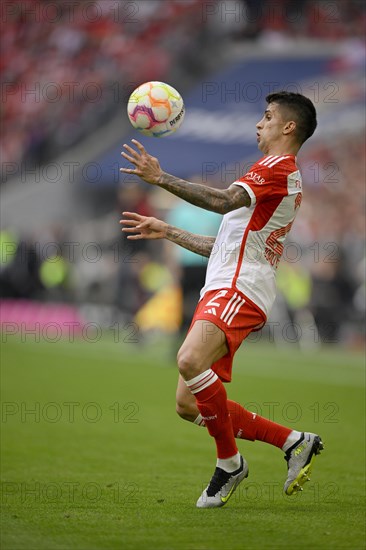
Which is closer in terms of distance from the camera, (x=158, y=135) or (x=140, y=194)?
(x=158, y=135)

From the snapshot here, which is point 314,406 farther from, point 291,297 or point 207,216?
point 291,297

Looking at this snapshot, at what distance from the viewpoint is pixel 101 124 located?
2208cm

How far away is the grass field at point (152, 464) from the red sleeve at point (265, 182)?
175cm

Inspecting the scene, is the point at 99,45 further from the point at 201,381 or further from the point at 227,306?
the point at 201,381

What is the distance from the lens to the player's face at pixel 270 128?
18.1 feet

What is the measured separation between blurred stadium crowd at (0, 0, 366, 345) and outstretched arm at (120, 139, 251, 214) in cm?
1400

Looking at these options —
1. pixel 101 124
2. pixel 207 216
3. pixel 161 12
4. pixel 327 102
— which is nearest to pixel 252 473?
pixel 207 216

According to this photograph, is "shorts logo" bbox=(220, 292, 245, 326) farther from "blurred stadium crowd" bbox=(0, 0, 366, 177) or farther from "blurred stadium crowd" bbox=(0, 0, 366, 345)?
"blurred stadium crowd" bbox=(0, 0, 366, 177)

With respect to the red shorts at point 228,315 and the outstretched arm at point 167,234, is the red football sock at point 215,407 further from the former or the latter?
the outstretched arm at point 167,234

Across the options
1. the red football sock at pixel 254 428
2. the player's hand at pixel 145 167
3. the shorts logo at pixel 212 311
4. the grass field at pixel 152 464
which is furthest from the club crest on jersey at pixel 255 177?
the grass field at pixel 152 464

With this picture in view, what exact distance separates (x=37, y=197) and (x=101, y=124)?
268 cm

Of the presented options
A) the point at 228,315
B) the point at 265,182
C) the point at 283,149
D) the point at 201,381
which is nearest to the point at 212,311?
the point at 228,315

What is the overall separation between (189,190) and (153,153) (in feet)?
51.5

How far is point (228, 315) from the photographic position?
5211mm
